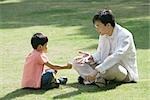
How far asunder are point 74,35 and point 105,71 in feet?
18.6

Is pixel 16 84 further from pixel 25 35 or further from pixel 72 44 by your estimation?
pixel 25 35

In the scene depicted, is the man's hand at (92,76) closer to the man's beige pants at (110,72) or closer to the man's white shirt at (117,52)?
the man's beige pants at (110,72)

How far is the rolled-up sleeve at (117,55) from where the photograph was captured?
590 cm

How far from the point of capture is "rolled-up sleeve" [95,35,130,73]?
5898 millimetres

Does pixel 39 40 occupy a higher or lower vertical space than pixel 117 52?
higher

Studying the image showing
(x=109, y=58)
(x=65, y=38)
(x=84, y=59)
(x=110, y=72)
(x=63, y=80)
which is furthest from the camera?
(x=65, y=38)

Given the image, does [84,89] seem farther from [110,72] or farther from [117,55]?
[117,55]

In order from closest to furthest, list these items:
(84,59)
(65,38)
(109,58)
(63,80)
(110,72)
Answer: (109,58) < (110,72) < (84,59) < (63,80) < (65,38)

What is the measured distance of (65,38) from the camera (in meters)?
11.1

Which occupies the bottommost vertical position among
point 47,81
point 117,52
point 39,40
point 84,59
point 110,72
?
point 47,81

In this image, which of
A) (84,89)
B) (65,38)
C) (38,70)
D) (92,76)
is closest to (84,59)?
(92,76)

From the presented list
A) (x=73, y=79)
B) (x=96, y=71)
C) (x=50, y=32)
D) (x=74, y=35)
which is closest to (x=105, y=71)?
(x=96, y=71)

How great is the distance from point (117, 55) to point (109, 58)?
0.38 feet

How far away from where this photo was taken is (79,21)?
1432 centimetres
